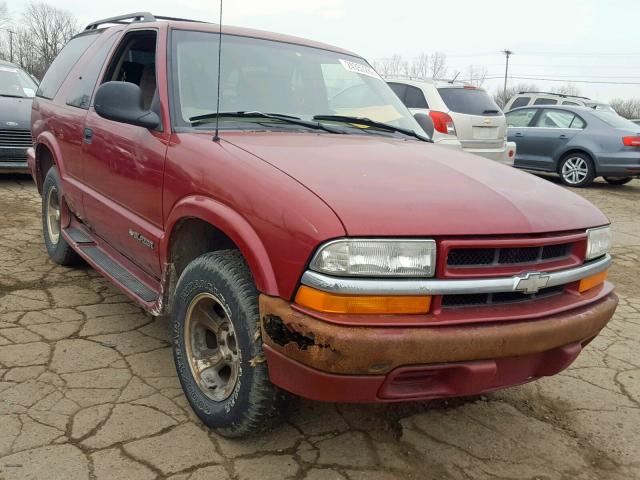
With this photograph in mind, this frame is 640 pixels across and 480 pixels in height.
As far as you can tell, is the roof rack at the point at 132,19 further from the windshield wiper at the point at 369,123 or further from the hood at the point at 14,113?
the hood at the point at 14,113

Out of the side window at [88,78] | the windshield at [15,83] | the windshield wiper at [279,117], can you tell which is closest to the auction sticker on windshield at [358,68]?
the windshield wiper at [279,117]

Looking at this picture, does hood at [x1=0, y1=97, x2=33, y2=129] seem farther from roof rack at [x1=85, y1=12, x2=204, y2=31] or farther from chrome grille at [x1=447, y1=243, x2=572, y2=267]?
chrome grille at [x1=447, y1=243, x2=572, y2=267]

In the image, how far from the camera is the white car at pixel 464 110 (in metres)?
8.84

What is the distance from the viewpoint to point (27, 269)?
187 inches

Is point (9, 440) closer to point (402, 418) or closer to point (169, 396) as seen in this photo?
point (169, 396)

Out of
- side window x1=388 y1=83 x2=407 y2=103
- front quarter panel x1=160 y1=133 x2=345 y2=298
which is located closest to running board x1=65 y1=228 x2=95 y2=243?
front quarter panel x1=160 y1=133 x2=345 y2=298

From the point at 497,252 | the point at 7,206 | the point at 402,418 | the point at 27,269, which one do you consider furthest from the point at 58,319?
the point at 7,206

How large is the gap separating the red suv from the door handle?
16cm

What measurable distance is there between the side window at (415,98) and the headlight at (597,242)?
6.46 metres

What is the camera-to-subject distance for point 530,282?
2.22 m

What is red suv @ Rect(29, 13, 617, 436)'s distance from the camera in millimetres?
2033

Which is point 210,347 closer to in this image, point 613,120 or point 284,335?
point 284,335

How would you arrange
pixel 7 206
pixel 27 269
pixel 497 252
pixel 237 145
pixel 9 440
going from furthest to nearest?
pixel 7 206 < pixel 27 269 < pixel 237 145 < pixel 9 440 < pixel 497 252

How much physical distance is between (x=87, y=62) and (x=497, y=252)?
347 centimetres
